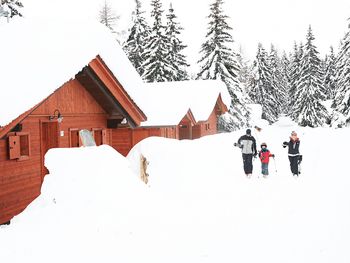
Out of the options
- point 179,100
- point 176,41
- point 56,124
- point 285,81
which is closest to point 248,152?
point 56,124

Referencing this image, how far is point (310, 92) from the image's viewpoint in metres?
45.5

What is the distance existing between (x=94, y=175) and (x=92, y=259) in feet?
6.76

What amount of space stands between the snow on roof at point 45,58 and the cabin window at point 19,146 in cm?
155

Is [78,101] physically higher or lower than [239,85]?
lower

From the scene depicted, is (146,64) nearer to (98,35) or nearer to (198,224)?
(98,35)

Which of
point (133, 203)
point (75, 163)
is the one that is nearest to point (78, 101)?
point (75, 163)

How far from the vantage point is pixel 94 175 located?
24.3 ft

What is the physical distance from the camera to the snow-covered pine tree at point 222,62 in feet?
118

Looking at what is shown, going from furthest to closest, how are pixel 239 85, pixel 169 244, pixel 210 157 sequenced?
pixel 239 85 → pixel 210 157 → pixel 169 244

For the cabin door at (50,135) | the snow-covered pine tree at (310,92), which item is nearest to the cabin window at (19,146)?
the cabin door at (50,135)

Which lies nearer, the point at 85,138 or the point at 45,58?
the point at 85,138

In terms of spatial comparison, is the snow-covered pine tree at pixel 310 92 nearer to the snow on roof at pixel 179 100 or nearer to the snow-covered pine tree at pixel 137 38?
the snow on roof at pixel 179 100

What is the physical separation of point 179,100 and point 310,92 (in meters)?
25.8

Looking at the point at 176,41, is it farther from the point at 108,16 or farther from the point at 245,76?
the point at 245,76
